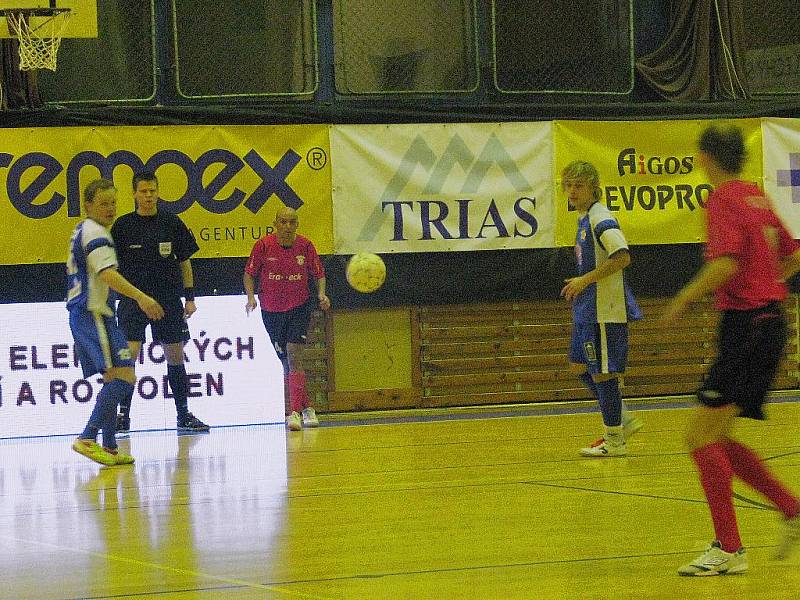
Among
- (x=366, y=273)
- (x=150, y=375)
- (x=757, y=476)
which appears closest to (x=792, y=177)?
(x=366, y=273)

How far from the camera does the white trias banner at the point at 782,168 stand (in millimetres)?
12141

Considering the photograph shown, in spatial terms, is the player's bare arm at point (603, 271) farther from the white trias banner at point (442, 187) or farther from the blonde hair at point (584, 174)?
the white trias banner at point (442, 187)

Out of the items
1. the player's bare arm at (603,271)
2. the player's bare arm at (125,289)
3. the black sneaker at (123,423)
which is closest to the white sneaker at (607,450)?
the player's bare arm at (603,271)

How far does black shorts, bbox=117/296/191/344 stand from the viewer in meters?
10.4

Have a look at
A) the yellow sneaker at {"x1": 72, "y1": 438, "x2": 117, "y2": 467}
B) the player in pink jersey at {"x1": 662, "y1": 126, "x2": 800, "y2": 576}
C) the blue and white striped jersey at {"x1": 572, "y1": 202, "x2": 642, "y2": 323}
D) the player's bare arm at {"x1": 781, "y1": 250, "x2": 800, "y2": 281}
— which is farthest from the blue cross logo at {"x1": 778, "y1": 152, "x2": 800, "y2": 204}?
the player in pink jersey at {"x1": 662, "y1": 126, "x2": 800, "y2": 576}

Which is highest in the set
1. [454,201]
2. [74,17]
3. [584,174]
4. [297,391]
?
[74,17]

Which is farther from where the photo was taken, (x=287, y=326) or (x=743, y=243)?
(x=287, y=326)

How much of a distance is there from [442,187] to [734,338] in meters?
7.15

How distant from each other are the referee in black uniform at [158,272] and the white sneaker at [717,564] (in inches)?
250

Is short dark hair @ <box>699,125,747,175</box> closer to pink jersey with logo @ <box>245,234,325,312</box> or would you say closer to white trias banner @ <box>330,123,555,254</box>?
pink jersey with logo @ <box>245,234,325,312</box>

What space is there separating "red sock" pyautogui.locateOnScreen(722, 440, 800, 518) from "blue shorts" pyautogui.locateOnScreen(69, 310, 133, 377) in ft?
15.4

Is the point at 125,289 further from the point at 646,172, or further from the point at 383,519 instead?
the point at 646,172

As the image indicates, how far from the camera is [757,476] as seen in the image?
15.8 feet

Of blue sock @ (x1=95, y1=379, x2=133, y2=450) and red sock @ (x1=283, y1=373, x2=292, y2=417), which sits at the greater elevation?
blue sock @ (x1=95, y1=379, x2=133, y2=450)
